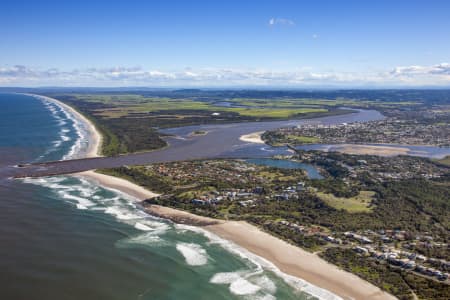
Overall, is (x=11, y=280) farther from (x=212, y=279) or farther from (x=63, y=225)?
(x=212, y=279)

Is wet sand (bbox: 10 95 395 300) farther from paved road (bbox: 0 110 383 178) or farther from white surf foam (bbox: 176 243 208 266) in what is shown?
paved road (bbox: 0 110 383 178)

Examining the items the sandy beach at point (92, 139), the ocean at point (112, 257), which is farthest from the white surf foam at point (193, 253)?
the sandy beach at point (92, 139)

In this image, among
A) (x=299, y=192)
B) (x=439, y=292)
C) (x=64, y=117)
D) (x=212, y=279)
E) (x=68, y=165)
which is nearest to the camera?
(x=439, y=292)

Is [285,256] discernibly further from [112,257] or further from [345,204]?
[345,204]

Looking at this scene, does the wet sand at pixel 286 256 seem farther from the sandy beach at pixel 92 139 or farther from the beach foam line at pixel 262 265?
the sandy beach at pixel 92 139

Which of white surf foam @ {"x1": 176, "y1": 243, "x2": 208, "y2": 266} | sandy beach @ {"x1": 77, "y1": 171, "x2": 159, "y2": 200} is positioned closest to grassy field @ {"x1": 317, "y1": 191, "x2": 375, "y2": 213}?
white surf foam @ {"x1": 176, "y1": 243, "x2": 208, "y2": 266}

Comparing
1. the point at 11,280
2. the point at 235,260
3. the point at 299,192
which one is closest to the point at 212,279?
the point at 235,260

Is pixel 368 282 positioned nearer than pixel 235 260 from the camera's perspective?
Yes
